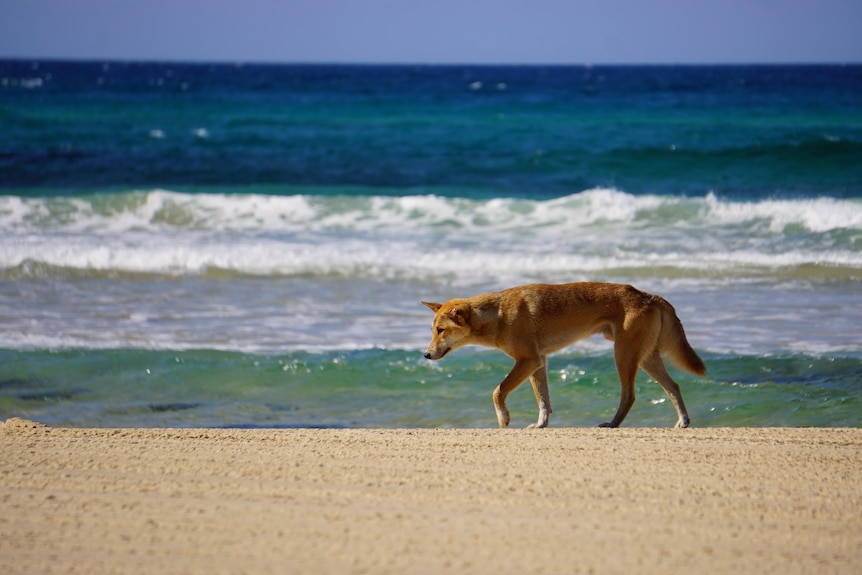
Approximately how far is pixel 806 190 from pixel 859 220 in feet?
15.7

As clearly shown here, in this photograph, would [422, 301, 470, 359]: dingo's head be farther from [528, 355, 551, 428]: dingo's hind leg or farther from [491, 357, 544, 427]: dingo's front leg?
[528, 355, 551, 428]: dingo's hind leg

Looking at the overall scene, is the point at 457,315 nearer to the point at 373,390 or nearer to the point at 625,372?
the point at 625,372

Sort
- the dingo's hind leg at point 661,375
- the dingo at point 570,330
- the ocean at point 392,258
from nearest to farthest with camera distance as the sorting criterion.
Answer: the dingo at point 570,330
the dingo's hind leg at point 661,375
the ocean at point 392,258

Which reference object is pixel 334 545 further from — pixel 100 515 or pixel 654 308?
pixel 654 308

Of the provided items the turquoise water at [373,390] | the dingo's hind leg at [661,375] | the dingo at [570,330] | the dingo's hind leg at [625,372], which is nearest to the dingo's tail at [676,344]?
the dingo at [570,330]

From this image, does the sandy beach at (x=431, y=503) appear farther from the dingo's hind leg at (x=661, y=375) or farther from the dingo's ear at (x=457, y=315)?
the dingo's ear at (x=457, y=315)

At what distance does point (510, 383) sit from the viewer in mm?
7223

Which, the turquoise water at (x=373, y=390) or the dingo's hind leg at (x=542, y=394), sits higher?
the dingo's hind leg at (x=542, y=394)

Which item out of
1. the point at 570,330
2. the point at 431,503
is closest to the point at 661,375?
the point at 570,330

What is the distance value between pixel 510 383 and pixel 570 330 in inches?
23.1

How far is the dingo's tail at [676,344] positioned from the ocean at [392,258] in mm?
720

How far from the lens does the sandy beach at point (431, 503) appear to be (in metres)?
4.18

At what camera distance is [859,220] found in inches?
714

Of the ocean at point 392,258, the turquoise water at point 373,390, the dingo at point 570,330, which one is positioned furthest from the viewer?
the ocean at point 392,258
